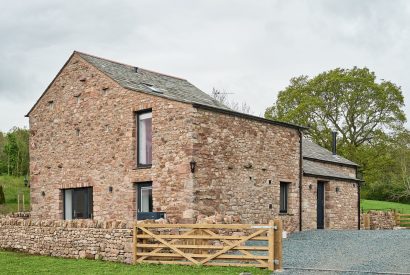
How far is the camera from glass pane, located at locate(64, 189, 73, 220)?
75.3ft

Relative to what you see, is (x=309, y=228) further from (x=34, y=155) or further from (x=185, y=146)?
(x=34, y=155)

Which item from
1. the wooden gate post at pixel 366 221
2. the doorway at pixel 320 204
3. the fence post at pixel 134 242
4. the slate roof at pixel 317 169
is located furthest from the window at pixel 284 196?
the fence post at pixel 134 242

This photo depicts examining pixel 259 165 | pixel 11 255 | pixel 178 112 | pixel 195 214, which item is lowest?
pixel 11 255

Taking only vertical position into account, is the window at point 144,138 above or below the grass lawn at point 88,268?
above

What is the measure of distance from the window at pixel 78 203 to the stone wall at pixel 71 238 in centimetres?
349

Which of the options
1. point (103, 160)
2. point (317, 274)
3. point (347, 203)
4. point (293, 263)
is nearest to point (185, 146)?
point (103, 160)

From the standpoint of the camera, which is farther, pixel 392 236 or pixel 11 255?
pixel 392 236

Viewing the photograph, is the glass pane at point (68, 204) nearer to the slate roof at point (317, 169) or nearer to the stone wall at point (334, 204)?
the stone wall at point (334, 204)

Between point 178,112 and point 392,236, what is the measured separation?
8.87m

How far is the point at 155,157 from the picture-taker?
19.8 meters

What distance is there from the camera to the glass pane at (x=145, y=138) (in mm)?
20359

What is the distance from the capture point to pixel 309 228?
2419 cm

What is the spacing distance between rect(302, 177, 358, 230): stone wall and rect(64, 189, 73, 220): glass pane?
10.0m

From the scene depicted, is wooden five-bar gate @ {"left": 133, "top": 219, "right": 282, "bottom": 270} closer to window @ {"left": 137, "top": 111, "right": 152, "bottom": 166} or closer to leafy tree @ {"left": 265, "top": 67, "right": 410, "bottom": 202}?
window @ {"left": 137, "top": 111, "right": 152, "bottom": 166}
